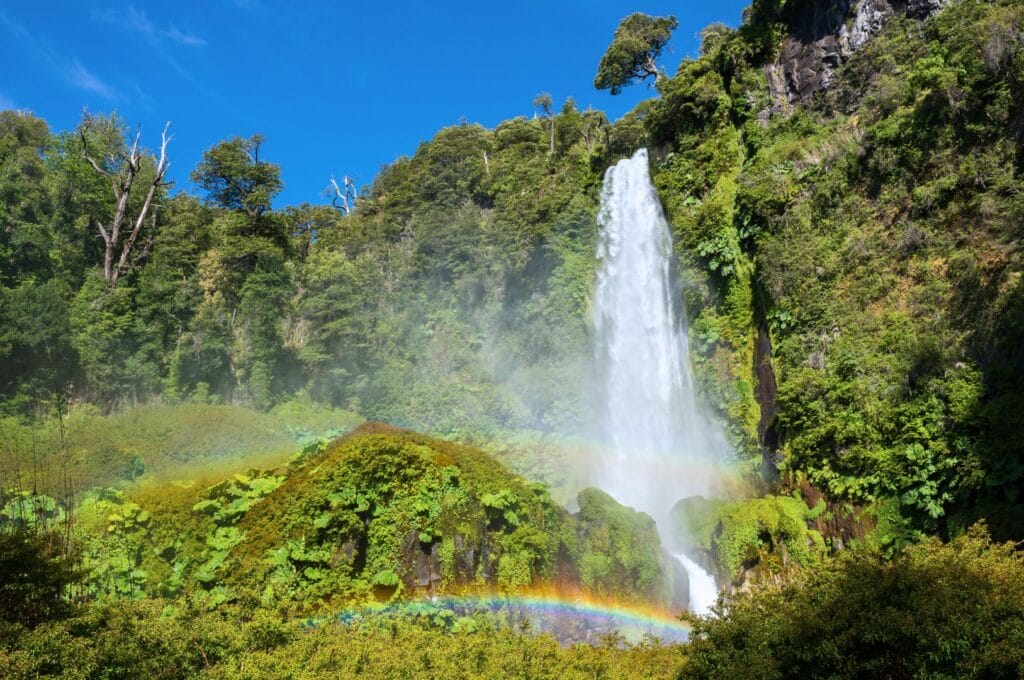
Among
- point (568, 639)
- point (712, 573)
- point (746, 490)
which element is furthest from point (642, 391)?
point (568, 639)

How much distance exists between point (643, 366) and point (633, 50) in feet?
57.6

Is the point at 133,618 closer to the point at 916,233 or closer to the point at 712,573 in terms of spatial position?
the point at 712,573

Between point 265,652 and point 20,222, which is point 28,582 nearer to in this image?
point 265,652

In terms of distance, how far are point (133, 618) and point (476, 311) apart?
882 inches

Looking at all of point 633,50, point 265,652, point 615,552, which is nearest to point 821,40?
point 633,50

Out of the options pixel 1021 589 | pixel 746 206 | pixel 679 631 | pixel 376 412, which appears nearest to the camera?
pixel 1021 589

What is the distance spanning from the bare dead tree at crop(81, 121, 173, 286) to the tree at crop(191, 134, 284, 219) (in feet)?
9.10

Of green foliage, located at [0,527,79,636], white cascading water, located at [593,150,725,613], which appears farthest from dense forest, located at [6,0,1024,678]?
white cascading water, located at [593,150,725,613]

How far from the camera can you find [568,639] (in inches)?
392

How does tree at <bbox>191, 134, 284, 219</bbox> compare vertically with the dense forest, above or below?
above

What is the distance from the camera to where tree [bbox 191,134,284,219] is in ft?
98.0

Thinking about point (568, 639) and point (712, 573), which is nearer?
point (568, 639)

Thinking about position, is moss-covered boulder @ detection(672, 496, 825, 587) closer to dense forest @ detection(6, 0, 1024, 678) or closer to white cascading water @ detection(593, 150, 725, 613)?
dense forest @ detection(6, 0, 1024, 678)

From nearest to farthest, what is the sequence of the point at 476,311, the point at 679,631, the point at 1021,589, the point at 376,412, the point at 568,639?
the point at 1021,589 < the point at 568,639 < the point at 679,631 < the point at 376,412 < the point at 476,311
